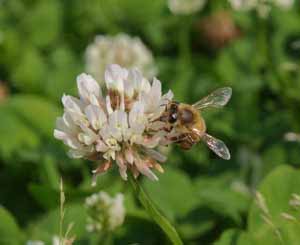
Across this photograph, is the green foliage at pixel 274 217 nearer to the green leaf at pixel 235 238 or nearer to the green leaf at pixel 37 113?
the green leaf at pixel 235 238

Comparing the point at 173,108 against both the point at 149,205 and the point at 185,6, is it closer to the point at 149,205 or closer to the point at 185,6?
the point at 149,205

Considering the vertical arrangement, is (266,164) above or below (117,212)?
below

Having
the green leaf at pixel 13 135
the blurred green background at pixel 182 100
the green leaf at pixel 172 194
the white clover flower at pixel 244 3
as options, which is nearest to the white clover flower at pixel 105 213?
the blurred green background at pixel 182 100

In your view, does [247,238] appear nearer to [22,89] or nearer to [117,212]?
[117,212]

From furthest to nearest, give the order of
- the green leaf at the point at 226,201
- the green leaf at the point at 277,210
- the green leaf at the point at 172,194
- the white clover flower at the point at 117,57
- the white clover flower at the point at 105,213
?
the white clover flower at the point at 117,57 < the green leaf at the point at 172,194 < the green leaf at the point at 226,201 < the white clover flower at the point at 105,213 < the green leaf at the point at 277,210

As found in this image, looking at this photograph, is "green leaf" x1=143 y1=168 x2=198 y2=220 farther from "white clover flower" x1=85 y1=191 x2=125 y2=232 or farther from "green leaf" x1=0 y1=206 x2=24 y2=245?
"green leaf" x1=0 y1=206 x2=24 y2=245

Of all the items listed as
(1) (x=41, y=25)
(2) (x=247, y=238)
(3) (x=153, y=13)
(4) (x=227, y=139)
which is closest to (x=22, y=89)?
(1) (x=41, y=25)

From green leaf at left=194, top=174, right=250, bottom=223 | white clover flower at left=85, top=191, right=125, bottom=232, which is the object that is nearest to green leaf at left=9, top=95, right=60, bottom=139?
green leaf at left=194, top=174, right=250, bottom=223
